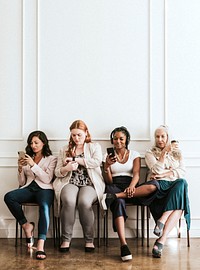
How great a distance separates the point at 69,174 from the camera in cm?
462

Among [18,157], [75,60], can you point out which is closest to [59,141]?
[18,157]

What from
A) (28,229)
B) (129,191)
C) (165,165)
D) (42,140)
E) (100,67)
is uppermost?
(100,67)

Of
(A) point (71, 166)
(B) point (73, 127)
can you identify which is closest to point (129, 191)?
(A) point (71, 166)

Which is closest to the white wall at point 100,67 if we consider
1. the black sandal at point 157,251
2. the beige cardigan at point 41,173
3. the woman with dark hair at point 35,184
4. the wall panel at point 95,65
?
the wall panel at point 95,65

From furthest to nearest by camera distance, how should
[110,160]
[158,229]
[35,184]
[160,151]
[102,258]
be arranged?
[160,151] → [35,184] → [110,160] → [158,229] → [102,258]

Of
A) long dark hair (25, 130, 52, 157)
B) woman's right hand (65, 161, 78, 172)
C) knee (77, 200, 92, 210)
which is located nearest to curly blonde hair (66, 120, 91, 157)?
woman's right hand (65, 161, 78, 172)

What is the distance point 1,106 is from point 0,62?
18.2 inches

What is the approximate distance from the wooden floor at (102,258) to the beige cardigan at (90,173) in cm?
49

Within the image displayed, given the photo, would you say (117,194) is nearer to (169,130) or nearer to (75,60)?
(169,130)

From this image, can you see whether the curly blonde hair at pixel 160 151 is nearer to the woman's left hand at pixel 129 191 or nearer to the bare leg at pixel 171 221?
the woman's left hand at pixel 129 191

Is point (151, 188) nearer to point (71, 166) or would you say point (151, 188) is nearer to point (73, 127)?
point (71, 166)

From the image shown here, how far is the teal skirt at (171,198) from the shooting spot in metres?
4.40

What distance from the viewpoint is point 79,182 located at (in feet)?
15.2

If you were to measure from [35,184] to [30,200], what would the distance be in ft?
0.61
